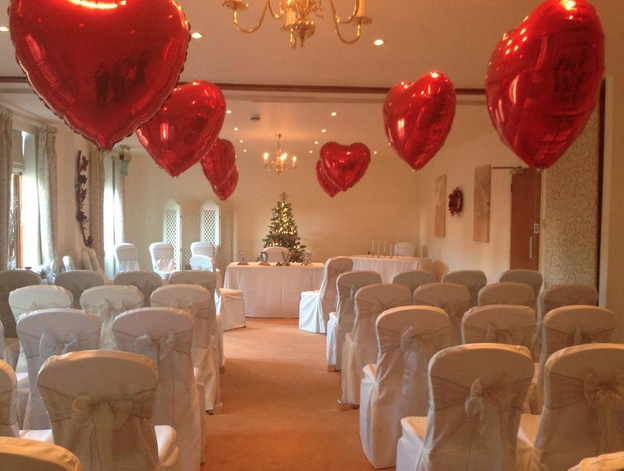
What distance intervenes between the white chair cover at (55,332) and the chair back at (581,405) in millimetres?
2449

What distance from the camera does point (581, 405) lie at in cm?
258

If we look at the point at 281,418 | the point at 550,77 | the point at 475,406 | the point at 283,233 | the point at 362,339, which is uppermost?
the point at 550,77

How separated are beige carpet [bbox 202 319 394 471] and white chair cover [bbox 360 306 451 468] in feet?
0.68

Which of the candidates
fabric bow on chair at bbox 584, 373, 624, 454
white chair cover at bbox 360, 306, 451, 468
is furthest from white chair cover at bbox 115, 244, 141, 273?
fabric bow on chair at bbox 584, 373, 624, 454

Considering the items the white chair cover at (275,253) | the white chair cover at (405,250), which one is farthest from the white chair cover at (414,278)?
the white chair cover at (405,250)

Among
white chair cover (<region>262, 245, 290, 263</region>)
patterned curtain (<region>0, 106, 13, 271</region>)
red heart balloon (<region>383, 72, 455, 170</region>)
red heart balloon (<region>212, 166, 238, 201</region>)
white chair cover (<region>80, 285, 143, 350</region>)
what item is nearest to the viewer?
red heart balloon (<region>383, 72, 455, 170</region>)

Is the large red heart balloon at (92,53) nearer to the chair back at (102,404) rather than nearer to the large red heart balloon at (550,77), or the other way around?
the chair back at (102,404)

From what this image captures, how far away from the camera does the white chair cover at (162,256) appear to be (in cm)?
1182

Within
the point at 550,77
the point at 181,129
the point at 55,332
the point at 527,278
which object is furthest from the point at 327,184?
the point at 550,77

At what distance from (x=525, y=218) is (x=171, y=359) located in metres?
6.89

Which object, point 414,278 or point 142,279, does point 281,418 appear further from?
point 142,279

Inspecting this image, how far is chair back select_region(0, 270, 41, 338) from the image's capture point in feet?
17.7

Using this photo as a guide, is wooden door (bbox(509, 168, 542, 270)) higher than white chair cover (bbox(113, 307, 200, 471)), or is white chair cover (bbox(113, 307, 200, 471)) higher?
wooden door (bbox(509, 168, 542, 270))

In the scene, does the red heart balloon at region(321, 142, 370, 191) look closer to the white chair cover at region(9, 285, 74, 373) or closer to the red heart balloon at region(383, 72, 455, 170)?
the red heart balloon at region(383, 72, 455, 170)
